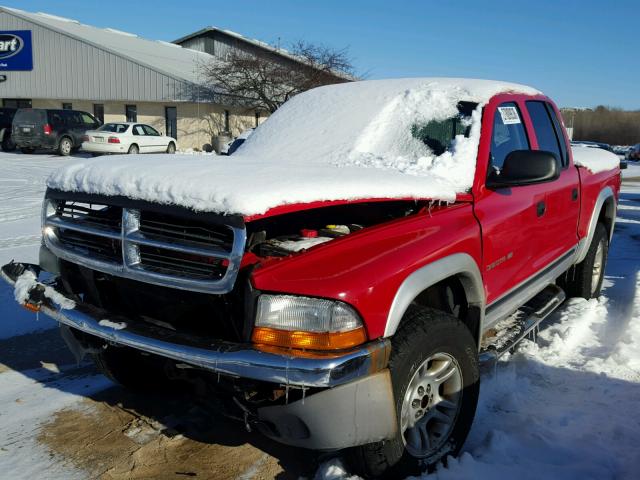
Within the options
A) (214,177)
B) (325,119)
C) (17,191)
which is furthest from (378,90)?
(17,191)

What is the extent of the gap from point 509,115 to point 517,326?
4.55 ft

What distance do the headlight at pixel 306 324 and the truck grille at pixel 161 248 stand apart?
0.64 feet

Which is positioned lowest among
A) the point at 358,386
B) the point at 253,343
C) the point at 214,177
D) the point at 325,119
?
the point at 358,386

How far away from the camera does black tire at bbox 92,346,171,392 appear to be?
3324 mm

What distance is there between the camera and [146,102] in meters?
31.0

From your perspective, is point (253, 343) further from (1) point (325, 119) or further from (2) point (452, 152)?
(1) point (325, 119)

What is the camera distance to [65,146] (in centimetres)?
2364

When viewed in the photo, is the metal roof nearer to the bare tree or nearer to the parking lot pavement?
the bare tree

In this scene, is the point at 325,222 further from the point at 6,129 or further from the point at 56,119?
the point at 6,129

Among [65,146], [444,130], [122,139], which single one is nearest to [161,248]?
[444,130]

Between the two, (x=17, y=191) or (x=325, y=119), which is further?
(x=17, y=191)

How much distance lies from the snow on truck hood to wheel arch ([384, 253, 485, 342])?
368mm

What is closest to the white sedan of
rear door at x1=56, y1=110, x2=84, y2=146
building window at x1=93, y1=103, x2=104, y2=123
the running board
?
rear door at x1=56, y1=110, x2=84, y2=146

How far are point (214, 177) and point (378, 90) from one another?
198 centimetres
